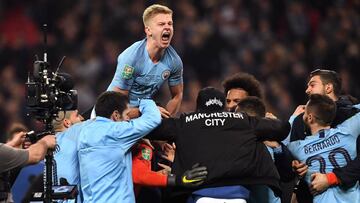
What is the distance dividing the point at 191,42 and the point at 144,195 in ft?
20.9

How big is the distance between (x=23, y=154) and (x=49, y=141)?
191 mm

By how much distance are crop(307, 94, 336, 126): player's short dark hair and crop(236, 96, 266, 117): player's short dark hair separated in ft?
1.11

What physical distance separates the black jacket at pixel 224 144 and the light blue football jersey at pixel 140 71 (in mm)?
934

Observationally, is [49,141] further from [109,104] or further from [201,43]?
[201,43]

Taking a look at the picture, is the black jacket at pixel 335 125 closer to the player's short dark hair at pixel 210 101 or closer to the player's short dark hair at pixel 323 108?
the player's short dark hair at pixel 323 108

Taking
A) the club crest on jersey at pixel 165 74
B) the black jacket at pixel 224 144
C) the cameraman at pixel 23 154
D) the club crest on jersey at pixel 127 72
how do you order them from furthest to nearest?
the club crest on jersey at pixel 165 74 → the club crest on jersey at pixel 127 72 → the black jacket at pixel 224 144 → the cameraman at pixel 23 154

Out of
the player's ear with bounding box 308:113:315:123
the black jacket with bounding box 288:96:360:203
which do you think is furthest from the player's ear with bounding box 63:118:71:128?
the player's ear with bounding box 308:113:315:123

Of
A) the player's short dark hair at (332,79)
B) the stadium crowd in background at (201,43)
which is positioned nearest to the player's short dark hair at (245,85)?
the player's short dark hair at (332,79)

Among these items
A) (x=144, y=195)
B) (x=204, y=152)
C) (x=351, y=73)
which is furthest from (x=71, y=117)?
(x=351, y=73)

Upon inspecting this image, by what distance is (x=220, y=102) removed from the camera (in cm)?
687

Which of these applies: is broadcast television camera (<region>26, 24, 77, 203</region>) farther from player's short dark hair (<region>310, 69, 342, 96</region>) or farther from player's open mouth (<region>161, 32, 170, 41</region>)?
player's short dark hair (<region>310, 69, 342, 96</region>)

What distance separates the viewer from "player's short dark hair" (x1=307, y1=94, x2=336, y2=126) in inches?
281

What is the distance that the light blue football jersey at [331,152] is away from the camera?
7152 millimetres

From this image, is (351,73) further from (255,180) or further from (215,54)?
(255,180)
